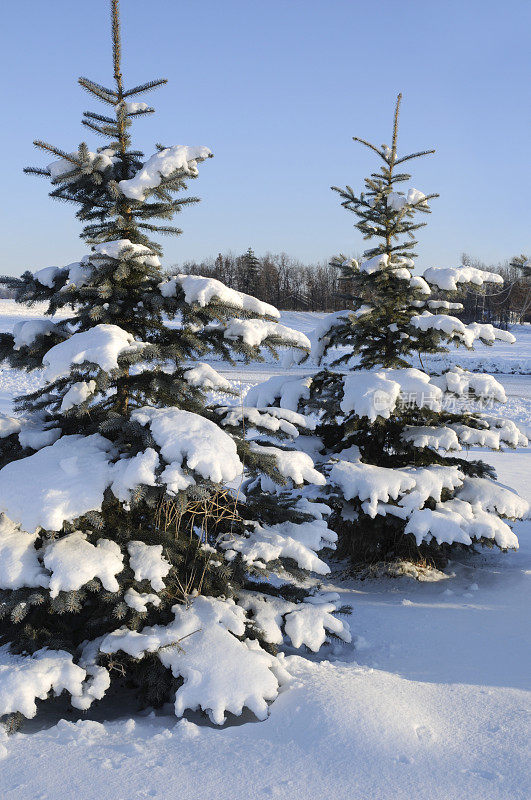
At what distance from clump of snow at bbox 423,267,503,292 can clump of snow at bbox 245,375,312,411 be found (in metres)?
1.69

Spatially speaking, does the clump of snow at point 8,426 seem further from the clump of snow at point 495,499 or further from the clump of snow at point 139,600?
the clump of snow at point 495,499

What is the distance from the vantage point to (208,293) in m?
3.71

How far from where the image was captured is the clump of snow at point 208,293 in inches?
146

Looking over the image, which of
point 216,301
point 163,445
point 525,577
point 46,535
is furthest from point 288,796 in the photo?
point 525,577

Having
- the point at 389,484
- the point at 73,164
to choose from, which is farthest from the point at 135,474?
the point at 389,484

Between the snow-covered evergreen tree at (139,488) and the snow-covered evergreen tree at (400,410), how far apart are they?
117 cm

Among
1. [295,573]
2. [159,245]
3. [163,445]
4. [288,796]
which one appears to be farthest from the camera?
[159,245]

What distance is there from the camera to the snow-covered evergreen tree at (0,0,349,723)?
11.1 feet

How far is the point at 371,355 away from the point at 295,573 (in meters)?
3.15

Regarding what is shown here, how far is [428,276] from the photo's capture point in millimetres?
6117

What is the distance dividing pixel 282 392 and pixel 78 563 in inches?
122

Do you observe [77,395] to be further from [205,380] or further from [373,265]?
[373,265]

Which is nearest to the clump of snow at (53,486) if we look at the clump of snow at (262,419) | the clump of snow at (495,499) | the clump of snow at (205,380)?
the clump of snow at (205,380)

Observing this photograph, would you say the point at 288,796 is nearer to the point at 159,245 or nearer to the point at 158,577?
the point at 158,577
